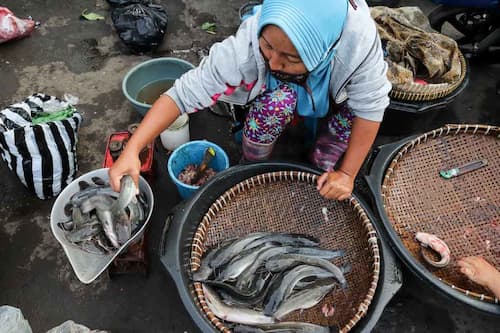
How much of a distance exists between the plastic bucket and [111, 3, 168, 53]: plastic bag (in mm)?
525

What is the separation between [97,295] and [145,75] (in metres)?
1.68

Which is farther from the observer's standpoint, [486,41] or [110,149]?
[486,41]

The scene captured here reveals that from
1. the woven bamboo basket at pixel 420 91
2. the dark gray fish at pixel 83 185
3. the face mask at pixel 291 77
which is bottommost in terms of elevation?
the dark gray fish at pixel 83 185

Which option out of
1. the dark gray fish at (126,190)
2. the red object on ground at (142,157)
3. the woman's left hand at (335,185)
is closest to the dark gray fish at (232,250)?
the woman's left hand at (335,185)

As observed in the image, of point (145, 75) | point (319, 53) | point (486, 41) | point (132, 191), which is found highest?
point (319, 53)

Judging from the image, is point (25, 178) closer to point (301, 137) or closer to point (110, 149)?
point (110, 149)

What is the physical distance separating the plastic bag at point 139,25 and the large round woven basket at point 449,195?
2364 mm

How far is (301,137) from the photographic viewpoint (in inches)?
132

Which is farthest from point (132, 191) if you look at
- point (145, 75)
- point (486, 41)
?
point (486, 41)

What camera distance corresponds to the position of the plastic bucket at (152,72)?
318cm

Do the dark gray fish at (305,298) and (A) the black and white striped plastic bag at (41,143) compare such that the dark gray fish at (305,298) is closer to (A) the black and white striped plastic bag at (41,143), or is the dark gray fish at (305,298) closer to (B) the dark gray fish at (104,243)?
(B) the dark gray fish at (104,243)

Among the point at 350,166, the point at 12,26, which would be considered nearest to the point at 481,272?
the point at 350,166

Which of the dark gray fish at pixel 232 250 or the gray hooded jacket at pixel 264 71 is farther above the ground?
the gray hooded jacket at pixel 264 71

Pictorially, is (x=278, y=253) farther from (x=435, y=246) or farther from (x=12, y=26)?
(x=12, y=26)
